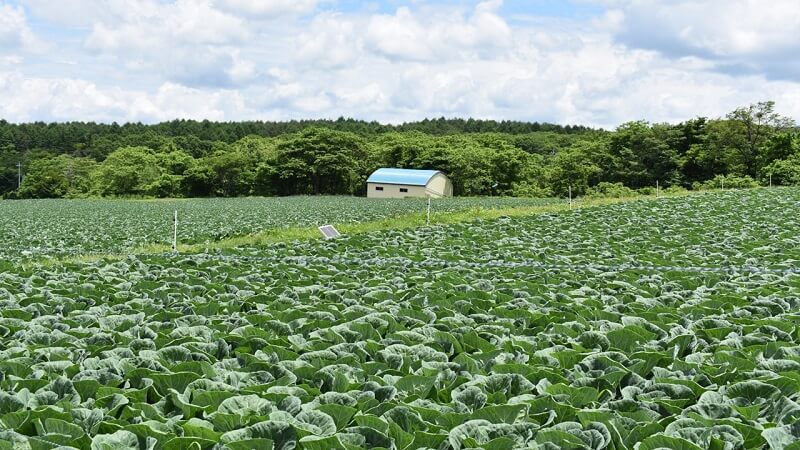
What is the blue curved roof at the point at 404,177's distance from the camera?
71.2 metres

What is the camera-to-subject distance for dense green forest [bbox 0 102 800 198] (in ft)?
211

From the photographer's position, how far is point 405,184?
71.6m

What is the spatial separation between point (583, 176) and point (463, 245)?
6068 cm

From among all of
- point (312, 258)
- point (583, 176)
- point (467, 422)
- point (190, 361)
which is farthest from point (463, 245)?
point (583, 176)

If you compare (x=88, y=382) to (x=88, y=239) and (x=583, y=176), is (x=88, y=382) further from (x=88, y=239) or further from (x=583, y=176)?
(x=583, y=176)

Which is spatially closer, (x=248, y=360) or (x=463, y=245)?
(x=248, y=360)

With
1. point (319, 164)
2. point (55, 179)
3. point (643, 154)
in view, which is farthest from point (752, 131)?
point (55, 179)

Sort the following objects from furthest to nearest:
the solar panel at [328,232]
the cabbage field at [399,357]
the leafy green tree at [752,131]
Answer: the leafy green tree at [752,131]
the solar panel at [328,232]
the cabbage field at [399,357]

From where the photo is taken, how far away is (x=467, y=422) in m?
4.25

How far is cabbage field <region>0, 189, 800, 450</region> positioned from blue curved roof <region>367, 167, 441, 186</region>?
2287 inches

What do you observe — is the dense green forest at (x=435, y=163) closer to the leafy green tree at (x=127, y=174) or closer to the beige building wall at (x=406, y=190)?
the leafy green tree at (x=127, y=174)

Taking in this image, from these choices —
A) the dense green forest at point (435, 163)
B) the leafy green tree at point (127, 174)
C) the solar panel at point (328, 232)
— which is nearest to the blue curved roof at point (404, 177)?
the dense green forest at point (435, 163)

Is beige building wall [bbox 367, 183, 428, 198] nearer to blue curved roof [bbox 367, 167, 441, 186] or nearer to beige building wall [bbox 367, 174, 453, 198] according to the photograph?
beige building wall [bbox 367, 174, 453, 198]

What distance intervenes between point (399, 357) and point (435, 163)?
7606cm
